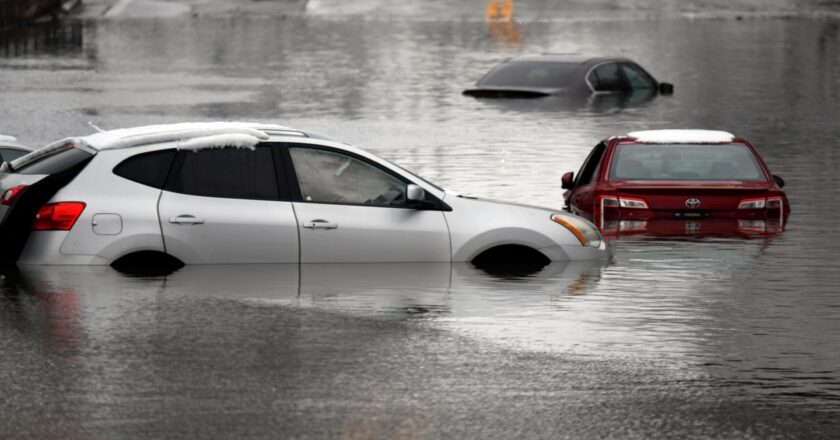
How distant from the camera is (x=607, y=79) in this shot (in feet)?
126

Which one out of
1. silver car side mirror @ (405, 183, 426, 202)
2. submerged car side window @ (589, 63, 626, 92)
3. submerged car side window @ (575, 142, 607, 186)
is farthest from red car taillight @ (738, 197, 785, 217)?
submerged car side window @ (589, 63, 626, 92)

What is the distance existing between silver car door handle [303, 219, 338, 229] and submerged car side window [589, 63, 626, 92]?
2446cm

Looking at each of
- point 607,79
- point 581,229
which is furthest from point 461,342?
point 607,79

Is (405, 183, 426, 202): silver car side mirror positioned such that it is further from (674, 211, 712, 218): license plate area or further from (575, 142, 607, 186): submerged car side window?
(575, 142, 607, 186): submerged car side window

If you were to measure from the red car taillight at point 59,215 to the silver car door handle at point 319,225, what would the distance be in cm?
167

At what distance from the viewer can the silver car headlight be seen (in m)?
14.5

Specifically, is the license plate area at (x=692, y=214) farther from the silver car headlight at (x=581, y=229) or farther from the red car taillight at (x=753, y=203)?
the silver car headlight at (x=581, y=229)

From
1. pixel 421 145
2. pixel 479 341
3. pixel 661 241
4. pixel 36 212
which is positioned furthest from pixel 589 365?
pixel 421 145

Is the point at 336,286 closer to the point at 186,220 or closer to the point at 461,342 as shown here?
the point at 186,220

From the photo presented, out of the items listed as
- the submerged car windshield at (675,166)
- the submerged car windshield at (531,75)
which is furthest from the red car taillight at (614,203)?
the submerged car windshield at (531,75)

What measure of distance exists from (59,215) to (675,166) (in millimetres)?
7278

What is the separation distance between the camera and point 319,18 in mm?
69875

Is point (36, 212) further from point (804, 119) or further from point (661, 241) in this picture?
point (804, 119)

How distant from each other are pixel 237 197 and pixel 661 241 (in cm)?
475
